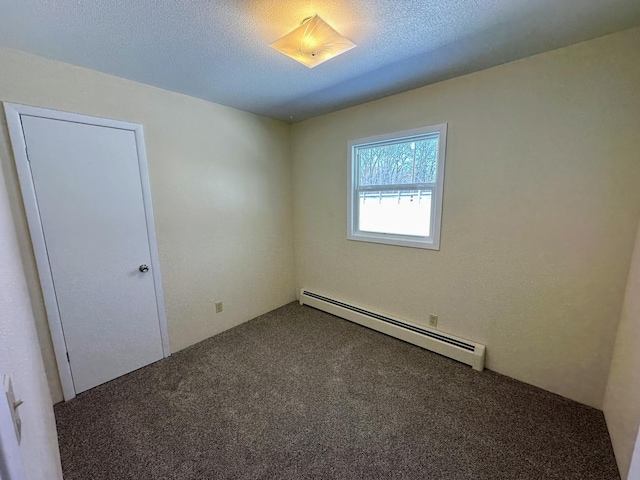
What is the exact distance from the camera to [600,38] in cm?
161

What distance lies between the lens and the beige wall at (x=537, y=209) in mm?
1647

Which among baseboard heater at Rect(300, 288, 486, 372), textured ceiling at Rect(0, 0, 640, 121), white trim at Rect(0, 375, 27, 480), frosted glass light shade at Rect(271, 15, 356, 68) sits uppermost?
textured ceiling at Rect(0, 0, 640, 121)

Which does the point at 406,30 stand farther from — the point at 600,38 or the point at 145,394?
the point at 145,394

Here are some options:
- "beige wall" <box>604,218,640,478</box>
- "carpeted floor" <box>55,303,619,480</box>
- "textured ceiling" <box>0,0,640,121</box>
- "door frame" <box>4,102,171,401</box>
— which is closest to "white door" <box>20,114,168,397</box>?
"door frame" <box>4,102,171,401</box>

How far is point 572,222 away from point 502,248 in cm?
44

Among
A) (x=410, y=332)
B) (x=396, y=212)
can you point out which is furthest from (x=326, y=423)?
(x=396, y=212)

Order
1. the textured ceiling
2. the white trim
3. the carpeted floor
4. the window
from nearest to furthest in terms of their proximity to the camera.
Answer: the white trim < the textured ceiling < the carpeted floor < the window

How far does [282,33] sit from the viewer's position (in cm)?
156

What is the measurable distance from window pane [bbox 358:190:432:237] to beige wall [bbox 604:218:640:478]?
1315 millimetres

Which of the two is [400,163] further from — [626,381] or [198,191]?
[626,381]

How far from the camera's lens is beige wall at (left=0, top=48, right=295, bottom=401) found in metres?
1.80

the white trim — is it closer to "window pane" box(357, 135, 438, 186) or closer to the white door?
the white door

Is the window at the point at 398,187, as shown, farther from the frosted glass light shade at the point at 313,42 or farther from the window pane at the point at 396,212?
the frosted glass light shade at the point at 313,42

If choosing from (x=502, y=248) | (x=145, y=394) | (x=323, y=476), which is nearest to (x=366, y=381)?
(x=323, y=476)
